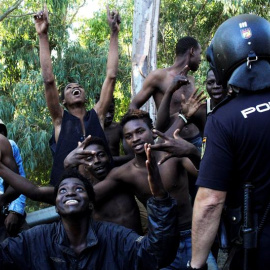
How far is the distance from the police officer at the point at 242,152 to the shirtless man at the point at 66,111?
2.47m

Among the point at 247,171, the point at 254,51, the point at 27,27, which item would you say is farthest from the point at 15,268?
the point at 27,27

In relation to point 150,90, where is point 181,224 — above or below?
below

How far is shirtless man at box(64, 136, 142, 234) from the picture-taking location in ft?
15.4

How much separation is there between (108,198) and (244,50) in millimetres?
2124

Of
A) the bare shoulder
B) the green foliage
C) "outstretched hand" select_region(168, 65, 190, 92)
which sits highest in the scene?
the green foliage

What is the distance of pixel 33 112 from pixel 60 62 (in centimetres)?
177

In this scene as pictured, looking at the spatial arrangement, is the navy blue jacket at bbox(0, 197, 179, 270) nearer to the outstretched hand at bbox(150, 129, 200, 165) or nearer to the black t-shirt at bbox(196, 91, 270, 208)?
the outstretched hand at bbox(150, 129, 200, 165)

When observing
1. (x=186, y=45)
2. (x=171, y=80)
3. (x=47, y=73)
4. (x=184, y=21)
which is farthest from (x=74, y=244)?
(x=184, y=21)

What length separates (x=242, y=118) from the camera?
10.0ft

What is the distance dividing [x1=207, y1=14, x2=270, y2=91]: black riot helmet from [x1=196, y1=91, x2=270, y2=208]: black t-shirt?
0.34 ft

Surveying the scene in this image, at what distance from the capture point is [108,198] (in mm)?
4797

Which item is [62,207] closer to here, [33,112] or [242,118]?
[242,118]

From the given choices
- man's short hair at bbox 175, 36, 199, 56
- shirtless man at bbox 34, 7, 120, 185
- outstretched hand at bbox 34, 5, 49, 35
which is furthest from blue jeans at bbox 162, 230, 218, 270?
outstretched hand at bbox 34, 5, 49, 35

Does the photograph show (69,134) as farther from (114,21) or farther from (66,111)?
(114,21)
